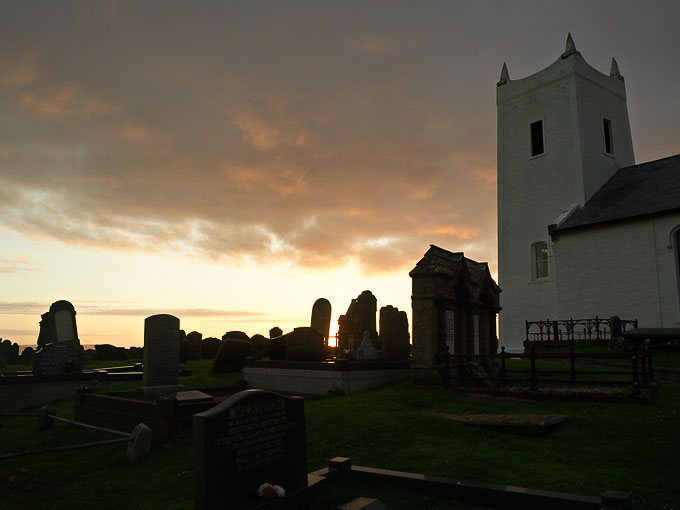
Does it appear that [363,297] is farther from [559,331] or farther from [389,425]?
[389,425]

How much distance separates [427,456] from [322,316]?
16.6 m

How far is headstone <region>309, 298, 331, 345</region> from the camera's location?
24.2m

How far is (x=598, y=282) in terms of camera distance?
77.7ft

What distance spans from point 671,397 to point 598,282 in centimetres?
1383

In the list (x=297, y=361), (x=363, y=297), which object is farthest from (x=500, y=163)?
(x=297, y=361)

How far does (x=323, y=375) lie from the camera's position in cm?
1516

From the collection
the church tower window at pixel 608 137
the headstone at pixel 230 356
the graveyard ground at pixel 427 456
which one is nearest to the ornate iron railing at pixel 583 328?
the graveyard ground at pixel 427 456

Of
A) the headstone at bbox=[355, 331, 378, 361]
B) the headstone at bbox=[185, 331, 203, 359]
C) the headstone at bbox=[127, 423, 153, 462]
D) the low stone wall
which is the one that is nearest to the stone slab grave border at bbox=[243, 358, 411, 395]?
the headstone at bbox=[355, 331, 378, 361]

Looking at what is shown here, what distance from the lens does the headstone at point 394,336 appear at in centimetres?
1795

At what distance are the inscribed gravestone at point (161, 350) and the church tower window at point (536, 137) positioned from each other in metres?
22.8

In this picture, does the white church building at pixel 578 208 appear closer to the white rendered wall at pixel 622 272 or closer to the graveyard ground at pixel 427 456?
the white rendered wall at pixel 622 272

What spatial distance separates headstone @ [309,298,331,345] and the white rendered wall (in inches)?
461

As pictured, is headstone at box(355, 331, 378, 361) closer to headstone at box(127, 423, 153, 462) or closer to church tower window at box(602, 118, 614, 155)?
headstone at box(127, 423, 153, 462)

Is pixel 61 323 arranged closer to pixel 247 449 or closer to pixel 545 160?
pixel 247 449
